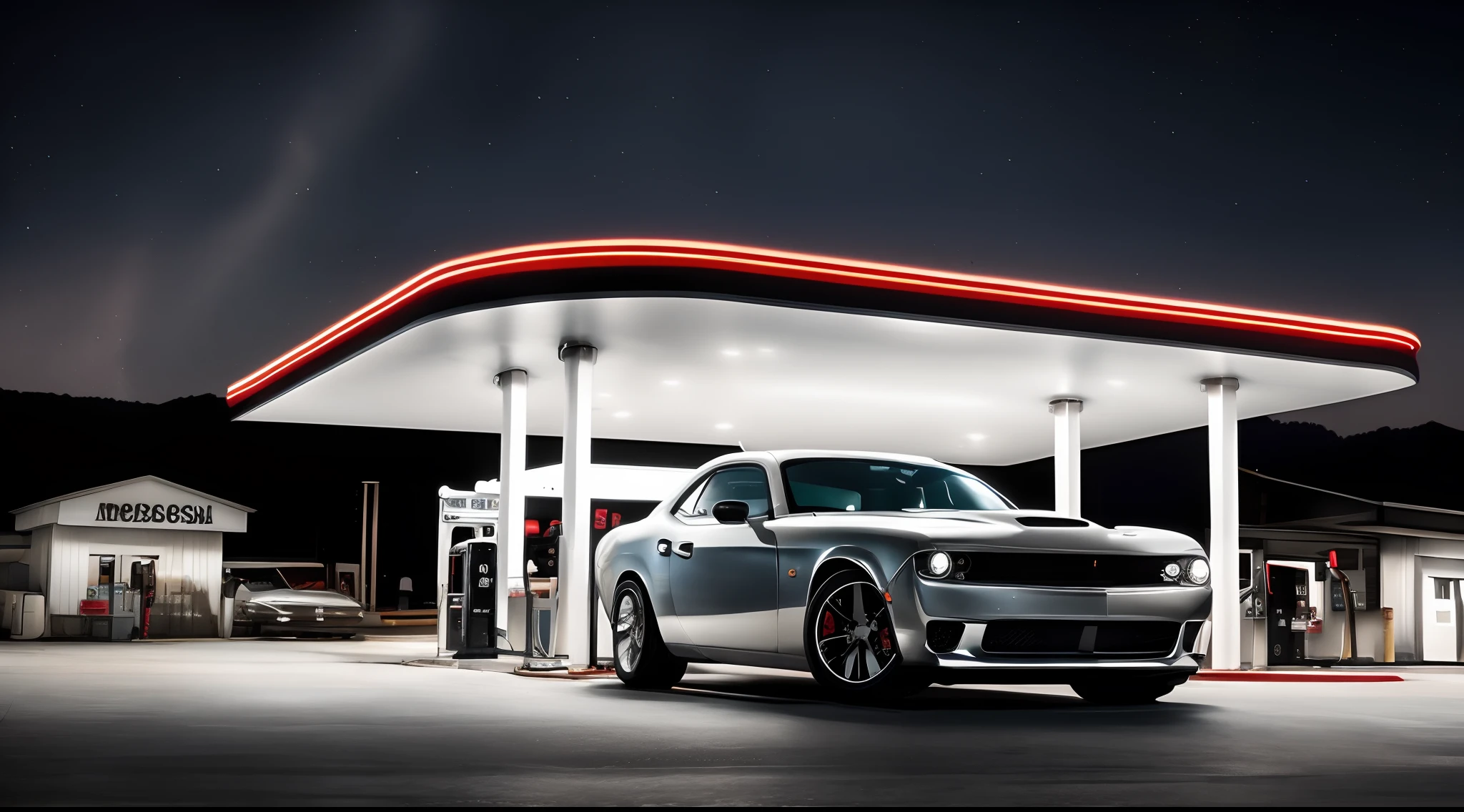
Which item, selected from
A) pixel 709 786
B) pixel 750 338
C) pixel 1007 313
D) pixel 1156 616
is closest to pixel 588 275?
pixel 750 338

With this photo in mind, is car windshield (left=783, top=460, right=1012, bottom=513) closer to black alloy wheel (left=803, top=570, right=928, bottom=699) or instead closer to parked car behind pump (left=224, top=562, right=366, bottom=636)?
black alloy wheel (left=803, top=570, right=928, bottom=699)

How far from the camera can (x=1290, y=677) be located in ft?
43.9

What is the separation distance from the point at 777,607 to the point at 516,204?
98.9 feet

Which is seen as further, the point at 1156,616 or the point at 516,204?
the point at 516,204

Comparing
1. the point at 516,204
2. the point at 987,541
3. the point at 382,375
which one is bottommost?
the point at 987,541

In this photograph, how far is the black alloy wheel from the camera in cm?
777

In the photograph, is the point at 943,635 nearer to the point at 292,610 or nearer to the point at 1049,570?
the point at 1049,570

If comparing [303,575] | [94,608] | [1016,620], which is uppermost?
[1016,620]

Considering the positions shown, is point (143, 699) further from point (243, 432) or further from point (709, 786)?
point (243, 432)

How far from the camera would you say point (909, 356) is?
51.3 ft

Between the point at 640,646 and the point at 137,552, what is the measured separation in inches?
817

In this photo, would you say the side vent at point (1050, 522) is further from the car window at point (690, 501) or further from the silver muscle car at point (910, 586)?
the car window at point (690, 501)

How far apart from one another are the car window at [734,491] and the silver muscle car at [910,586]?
15 mm

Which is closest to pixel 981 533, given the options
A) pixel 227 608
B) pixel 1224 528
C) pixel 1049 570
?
pixel 1049 570
